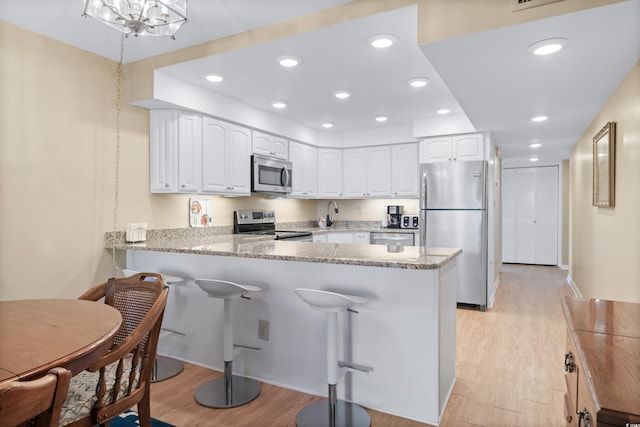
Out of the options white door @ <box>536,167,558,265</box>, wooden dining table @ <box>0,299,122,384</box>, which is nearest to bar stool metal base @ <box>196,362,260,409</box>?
wooden dining table @ <box>0,299,122,384</box>

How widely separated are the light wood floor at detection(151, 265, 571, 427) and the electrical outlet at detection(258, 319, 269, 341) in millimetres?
309

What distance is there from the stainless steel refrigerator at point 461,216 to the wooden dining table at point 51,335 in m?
3.95

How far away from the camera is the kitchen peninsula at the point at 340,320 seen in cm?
219

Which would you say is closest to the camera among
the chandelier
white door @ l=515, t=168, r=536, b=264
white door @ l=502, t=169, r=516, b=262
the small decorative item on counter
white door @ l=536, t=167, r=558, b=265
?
the chandelier

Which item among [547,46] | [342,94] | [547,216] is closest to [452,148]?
[342,94]

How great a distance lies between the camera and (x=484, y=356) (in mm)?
3150

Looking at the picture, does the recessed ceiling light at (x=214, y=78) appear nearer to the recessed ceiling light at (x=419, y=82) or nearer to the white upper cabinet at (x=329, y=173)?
the recessed ceiling light at (x=419, y=82)

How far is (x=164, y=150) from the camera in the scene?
3.63 metres

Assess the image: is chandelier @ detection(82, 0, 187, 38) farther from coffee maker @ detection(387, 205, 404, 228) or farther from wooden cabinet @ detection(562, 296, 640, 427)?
coffee maker @ detection(387, 205, 404, 228)

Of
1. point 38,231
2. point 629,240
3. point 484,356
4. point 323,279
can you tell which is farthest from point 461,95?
point 38,231

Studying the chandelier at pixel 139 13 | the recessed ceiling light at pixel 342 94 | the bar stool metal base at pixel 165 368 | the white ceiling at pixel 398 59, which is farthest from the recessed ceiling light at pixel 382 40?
the bar stool metal base at pixel 165 368

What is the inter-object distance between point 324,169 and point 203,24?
3401 millimetres

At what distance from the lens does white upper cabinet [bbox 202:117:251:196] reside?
389cm

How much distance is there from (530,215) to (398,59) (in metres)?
6.68
